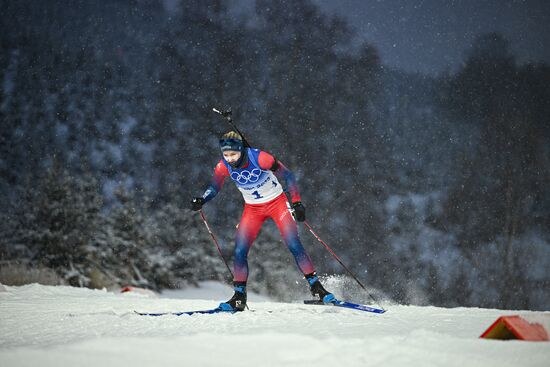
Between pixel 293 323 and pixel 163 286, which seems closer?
pixel 293 323

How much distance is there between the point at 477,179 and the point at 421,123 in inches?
121

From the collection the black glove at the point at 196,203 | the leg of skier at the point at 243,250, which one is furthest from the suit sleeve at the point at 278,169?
the black glove at the point at 196,203

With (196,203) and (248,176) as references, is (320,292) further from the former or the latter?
(196,203)

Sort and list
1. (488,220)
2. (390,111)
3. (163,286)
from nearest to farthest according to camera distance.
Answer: (163,286) < (488,220) < (390,111)

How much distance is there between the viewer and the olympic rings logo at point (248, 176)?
5.20m

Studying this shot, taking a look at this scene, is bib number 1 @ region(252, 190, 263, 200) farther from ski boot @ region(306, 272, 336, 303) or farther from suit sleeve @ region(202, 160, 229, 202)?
ski boot @ region(306, 272, 336, 303)

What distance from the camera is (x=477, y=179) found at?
18797 mm

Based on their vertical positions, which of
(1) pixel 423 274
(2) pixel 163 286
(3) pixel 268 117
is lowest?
(2) pixel 163 286

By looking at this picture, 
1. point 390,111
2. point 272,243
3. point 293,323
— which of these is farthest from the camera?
point 390,111

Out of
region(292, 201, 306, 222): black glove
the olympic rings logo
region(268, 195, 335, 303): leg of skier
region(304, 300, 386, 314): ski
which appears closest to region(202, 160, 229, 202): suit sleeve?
the olympic rings logo

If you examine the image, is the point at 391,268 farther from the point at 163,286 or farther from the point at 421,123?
the point at 163,286

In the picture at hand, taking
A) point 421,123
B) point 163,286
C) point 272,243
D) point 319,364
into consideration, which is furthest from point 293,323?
point 421,123

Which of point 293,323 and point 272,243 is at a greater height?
point 272,243

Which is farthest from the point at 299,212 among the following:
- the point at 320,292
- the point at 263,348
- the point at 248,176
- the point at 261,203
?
the point at 263,348
